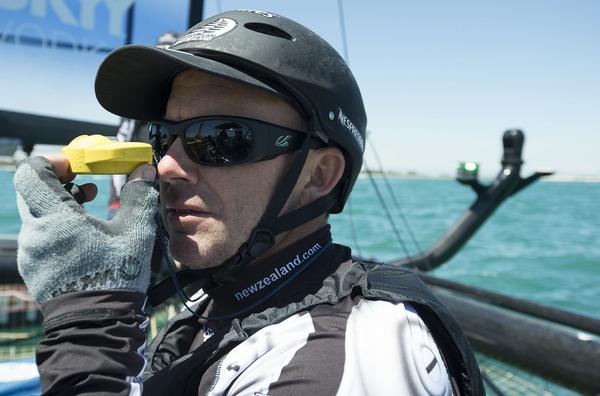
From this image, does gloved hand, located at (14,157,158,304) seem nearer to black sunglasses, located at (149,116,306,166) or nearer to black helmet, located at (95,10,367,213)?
black sunglasses, located at (149,116,306,166)

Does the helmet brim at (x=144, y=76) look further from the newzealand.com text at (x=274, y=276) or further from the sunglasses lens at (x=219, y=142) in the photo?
the newzealand.com text at (x=274, y=276)

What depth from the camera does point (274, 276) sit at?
1557mm

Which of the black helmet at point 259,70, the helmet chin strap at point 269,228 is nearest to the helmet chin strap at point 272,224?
the helmet chin strap at point 269,228

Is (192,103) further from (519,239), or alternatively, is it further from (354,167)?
(519,239)

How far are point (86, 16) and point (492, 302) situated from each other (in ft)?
12.0

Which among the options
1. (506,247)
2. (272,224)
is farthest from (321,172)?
(506,247)

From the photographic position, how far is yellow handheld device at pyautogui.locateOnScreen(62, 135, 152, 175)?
4.36 ft

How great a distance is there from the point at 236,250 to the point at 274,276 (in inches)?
5.0

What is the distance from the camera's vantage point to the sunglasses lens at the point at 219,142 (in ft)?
4.79

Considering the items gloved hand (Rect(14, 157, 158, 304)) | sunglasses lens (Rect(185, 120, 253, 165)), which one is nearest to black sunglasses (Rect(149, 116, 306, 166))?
sunglasses lens (Rect(185, 120, 253, 165))

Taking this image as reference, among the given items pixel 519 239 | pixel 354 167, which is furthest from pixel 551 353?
pixel 519 239

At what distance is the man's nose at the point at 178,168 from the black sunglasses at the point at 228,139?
17mm

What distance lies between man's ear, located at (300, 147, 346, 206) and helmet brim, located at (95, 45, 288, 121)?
219 mm

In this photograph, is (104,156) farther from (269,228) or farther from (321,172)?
(321,172)
